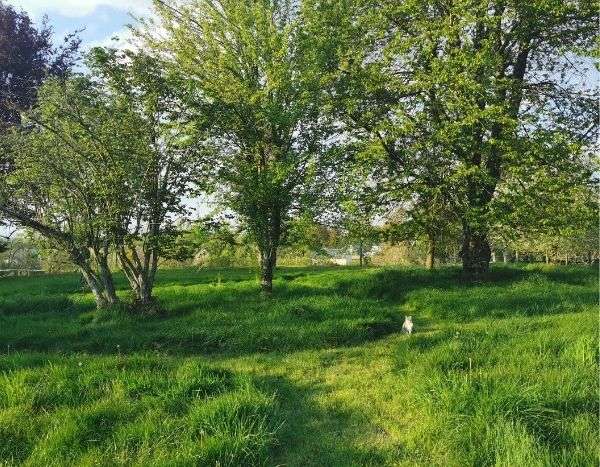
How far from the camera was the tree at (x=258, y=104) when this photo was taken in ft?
50.9

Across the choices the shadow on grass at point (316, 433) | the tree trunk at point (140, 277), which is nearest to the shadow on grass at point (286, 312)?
the tree trunk at point (140, 277)

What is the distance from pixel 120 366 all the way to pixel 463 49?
13822 mm

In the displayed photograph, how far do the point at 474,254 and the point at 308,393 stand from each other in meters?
12.8

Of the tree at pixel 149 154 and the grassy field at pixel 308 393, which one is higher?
the tree at pixel 149 154

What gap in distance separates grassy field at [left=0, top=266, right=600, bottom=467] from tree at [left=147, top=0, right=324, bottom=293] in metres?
4.51

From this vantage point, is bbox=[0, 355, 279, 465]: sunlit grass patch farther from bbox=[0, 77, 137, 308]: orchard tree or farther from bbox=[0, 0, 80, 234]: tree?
bbox=[0, 0, 80, 234]: tree

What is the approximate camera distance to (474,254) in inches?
731

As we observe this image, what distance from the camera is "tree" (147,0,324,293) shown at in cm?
1550

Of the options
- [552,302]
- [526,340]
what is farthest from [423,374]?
[552,302]

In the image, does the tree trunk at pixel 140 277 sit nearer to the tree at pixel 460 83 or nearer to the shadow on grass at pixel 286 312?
the shadow on grass at pixel 286 312

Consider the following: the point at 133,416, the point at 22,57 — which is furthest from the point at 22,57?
the point at 133,416

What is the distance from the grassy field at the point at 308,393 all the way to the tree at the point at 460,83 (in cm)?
581

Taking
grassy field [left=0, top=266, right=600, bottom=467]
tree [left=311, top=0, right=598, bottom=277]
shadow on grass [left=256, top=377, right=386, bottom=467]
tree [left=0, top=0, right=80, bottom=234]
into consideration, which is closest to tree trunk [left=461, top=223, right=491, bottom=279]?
tree [left=311, top=0, right=598, bottom=277]

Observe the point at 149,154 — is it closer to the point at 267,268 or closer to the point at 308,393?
the point at 267,268
